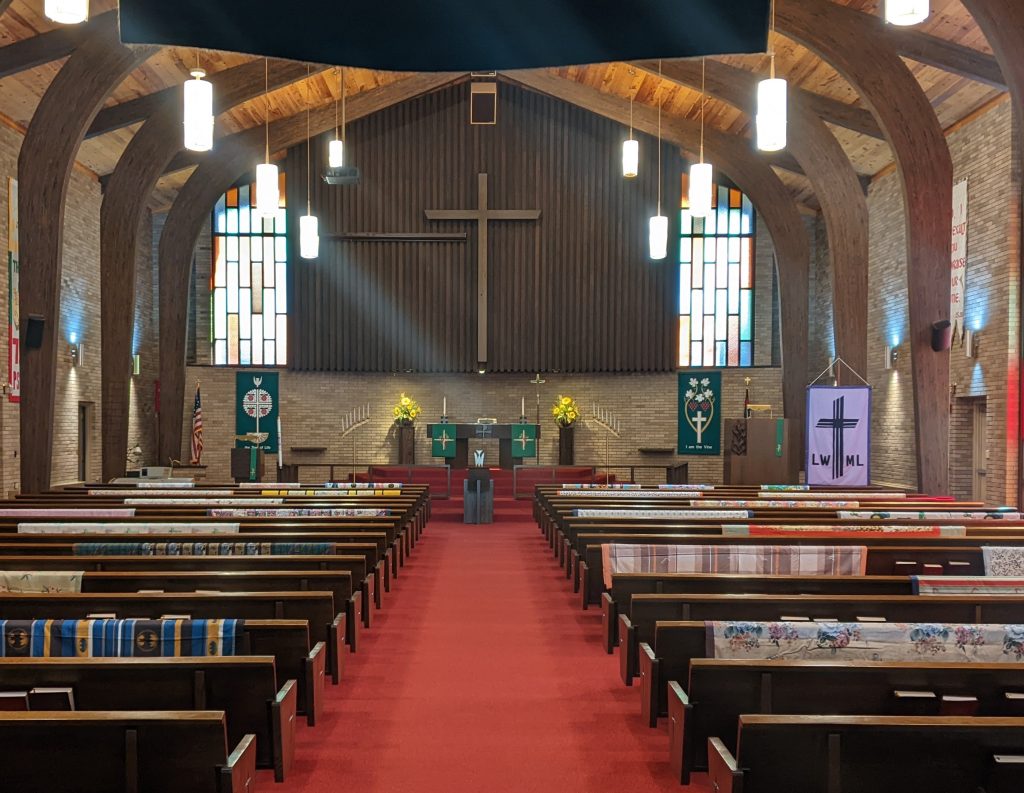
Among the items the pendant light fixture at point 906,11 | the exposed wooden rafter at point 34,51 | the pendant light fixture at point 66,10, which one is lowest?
the pendant light fixture at point 66,10

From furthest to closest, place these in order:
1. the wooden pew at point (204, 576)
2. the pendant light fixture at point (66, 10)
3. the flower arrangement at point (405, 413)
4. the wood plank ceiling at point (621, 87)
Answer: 1. the flower arrangement at point (405, 413)
2. the wood plank ceiling at point (621, 87)
3. the pendant light fixture at point (66, 10)
4. the wooden pew at point (204, 576)

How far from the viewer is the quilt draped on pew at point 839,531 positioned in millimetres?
5258

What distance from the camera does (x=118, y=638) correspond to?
109 inches

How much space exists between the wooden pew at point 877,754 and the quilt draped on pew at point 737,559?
2390 millimetres

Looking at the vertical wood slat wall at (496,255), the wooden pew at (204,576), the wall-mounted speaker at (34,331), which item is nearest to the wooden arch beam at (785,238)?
Result: the vertical wood slat wall at (496,255)

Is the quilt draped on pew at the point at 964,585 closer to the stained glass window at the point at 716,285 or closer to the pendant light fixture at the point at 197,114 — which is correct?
the pendant light fixture at the point at 197,114

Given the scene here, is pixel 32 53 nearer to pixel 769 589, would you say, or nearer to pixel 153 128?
pixel 153 128

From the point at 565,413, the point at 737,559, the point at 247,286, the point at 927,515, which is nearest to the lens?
the point at 737,559

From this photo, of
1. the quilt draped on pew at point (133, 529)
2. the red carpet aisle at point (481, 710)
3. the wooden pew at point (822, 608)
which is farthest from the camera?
the quilt draped on pew at point (133, 529)

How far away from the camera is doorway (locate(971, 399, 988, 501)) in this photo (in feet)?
35.6

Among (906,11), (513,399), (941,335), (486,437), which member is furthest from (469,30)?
(513,399)

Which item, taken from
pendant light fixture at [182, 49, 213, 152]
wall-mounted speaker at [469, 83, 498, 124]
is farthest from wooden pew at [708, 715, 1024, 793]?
wall-mounted speaker at [469, 83, 498, 124]

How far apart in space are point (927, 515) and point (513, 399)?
10.4m

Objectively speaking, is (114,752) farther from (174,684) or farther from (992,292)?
(992,292)
